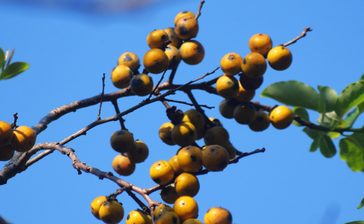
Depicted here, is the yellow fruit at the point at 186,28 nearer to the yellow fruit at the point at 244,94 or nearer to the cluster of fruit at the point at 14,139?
the yellow fruit at the point at 244,94

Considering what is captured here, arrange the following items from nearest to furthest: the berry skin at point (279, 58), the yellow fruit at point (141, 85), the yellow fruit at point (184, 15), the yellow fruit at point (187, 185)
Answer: the yellow fruit at point (187, 185) < the yellow fruit at point (141, 85) < the berry skin at point (279, 58) < the yellow fruit at point (184, 15)

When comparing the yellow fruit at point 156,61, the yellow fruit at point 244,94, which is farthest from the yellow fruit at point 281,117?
the yellow fruit at point 156,61

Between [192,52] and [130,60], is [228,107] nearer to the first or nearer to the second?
[192,52]

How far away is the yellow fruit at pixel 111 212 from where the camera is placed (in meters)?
3.10

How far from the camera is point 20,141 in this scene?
125 inches

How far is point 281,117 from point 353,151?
1.28ft

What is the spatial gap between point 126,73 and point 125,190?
0.63 meters

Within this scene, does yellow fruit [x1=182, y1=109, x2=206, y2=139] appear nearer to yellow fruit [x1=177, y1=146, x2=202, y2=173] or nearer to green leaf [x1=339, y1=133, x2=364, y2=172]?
yellow fruit [x1=177, y1=146, x2=202, y2=173]

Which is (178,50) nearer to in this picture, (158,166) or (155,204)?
(158,166)

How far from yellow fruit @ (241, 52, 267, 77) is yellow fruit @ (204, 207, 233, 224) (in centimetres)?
68

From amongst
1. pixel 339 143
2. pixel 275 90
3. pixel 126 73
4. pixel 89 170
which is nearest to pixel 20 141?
pixel 89 170

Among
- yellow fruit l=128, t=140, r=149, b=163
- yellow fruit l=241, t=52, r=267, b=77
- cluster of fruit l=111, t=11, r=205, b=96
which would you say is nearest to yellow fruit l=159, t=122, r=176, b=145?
yellow fruit l=128, t=140, r=149, b=163

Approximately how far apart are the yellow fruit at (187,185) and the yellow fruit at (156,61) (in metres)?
0.52

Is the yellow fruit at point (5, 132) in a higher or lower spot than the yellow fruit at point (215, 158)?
higher
